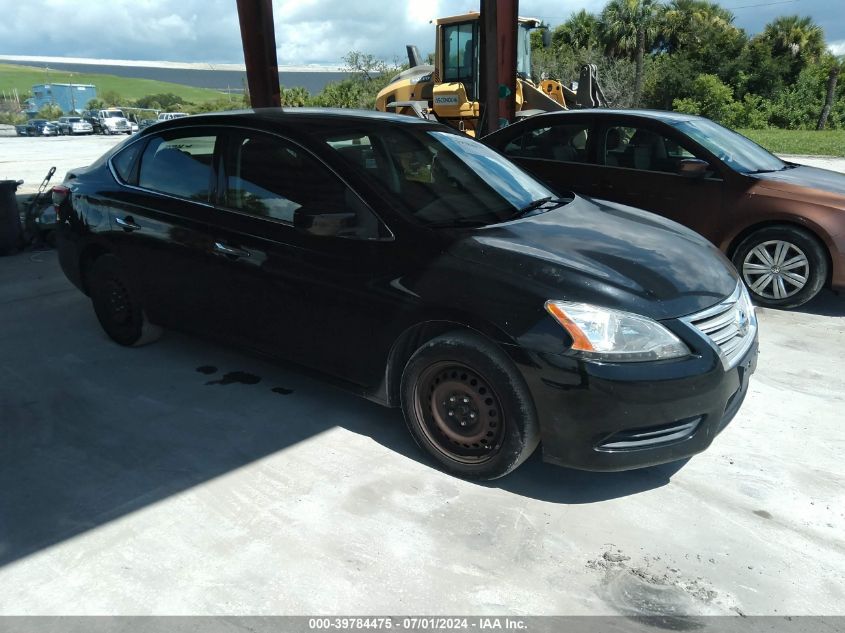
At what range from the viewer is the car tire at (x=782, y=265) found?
5609 mm

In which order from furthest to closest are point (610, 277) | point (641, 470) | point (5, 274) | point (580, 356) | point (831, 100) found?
point (831, 100)
point (5, 274)
point (641, 470)
point (610, 277)
point (580, 356)

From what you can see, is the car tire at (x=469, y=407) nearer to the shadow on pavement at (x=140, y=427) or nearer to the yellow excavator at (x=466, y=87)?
the shadow on pavement at (x=140, y=427)

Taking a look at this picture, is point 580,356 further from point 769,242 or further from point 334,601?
point 769,242

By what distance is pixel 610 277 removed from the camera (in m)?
2.99

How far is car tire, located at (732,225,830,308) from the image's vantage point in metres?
5.61

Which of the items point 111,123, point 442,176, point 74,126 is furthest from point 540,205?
point 74,126

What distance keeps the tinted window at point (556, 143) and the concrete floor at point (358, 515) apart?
119 inches

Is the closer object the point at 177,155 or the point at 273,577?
the point at 273,577

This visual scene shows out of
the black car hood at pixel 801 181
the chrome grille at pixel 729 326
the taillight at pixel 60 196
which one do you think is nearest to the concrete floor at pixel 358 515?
the chrome grille at pixel 729 326

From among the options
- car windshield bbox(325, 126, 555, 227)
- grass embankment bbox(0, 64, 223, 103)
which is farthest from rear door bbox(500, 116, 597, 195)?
grass embankment bbox(0, 64, 223, 103)

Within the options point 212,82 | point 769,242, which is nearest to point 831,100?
point 769,242

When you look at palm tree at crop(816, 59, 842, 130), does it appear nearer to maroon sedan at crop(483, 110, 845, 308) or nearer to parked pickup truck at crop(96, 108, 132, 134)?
maroon sedan at crop(483, 110, 845, 308)

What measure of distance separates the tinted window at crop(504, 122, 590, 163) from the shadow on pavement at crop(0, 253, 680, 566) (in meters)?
3.64

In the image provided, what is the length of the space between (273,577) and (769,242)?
196 inches
